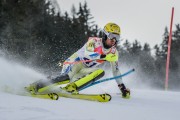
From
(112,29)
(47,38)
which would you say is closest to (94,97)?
(112,29)

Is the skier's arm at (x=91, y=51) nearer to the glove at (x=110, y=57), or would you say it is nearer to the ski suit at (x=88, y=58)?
the ski suit at (x=88, y=58)

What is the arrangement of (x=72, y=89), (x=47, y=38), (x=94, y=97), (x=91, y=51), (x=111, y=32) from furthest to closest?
(x=47, y=38)
(x=91, y=51)
(x=111, y=32)
(x=72, y=89)
(x=94, y=97)

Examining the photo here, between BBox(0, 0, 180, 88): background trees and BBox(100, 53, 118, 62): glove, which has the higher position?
BBox(0, 0, 180, 88): background trees

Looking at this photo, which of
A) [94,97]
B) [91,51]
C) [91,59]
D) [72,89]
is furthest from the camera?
[91,59]

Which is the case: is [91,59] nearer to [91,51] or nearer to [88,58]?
[88,58]

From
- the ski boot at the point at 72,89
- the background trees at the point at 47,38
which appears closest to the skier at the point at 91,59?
the ski boot at the point at 72,89

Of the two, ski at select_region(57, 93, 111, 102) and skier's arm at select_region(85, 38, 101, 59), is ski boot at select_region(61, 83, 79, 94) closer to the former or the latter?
ski at select_region(57, 93, 111, 102)

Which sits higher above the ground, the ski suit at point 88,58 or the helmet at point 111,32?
the helmet at point 111,32

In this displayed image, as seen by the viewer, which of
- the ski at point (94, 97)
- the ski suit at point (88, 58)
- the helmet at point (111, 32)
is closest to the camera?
the ski at point (94, 97)

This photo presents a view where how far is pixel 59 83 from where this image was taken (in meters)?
7.62

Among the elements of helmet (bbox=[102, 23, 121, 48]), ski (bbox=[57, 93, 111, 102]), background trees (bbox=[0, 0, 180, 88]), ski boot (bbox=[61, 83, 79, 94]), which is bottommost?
ski (bbox=[57, 93, 111, 102])

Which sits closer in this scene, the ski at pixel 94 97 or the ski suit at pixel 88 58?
the ski at pixel 94 97

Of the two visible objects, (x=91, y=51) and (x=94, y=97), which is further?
(x=91, y=51)

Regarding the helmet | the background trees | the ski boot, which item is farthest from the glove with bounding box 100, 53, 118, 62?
the background trees
